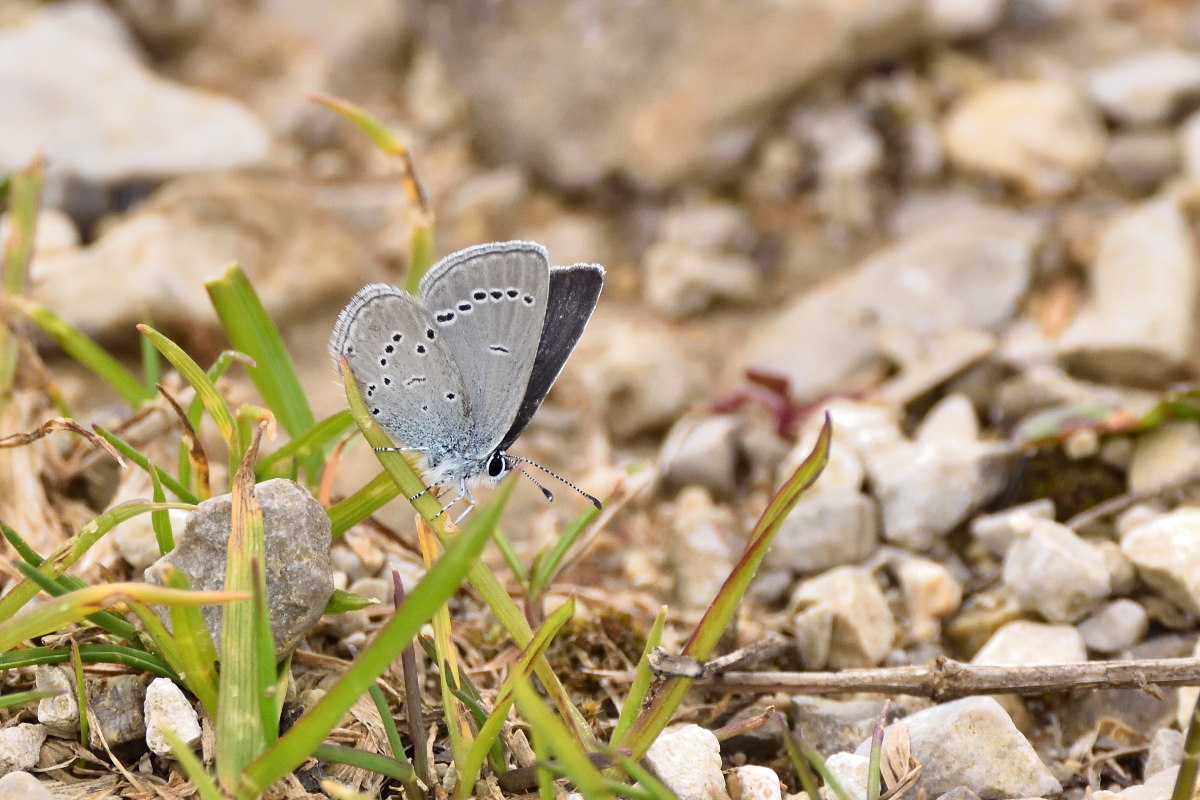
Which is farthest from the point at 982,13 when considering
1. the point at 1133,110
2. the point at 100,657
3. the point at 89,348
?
the point at 100,657

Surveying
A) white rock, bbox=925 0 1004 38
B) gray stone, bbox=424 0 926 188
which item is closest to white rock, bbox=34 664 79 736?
gray stone, bbox=424 0 926 188

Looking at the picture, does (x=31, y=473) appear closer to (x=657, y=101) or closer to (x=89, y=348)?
(x=89, y=348)

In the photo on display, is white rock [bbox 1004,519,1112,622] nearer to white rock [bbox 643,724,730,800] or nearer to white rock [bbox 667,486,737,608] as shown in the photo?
white rock [bbox 667,486,737,608]

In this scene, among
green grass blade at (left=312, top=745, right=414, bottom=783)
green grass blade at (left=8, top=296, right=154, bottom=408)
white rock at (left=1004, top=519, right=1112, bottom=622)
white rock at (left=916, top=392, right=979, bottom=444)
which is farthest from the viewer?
white rock at (left=916, top=392, right=979, bottom=444)

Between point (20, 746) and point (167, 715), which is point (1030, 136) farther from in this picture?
point (20, 746)

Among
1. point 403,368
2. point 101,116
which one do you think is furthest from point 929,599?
point 101,116
